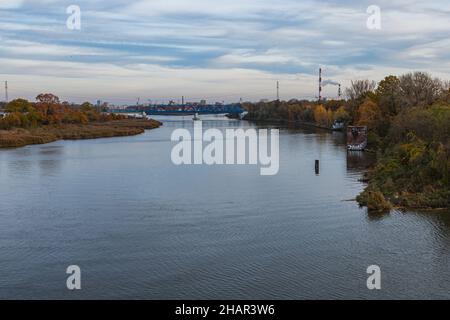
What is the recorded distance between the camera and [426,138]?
16.3m

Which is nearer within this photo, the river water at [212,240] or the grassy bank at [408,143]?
the river water at [212,240]

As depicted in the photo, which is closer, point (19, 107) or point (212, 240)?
point (212, 240)

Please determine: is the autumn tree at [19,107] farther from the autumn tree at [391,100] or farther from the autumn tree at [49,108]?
the autumn tree at [391,100]

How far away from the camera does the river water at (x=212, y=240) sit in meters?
6.95

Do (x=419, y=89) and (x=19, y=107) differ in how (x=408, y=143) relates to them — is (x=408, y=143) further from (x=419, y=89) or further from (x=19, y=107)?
(x=19, y=107)

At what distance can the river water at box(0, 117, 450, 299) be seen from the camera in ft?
22.8

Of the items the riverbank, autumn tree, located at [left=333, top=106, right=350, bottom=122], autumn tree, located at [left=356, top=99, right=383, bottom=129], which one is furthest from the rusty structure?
the riverbank

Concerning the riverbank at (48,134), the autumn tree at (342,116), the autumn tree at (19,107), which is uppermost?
the autumn tree at (19,107)

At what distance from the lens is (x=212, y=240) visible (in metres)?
8.81

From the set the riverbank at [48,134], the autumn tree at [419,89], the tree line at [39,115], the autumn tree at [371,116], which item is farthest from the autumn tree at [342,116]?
the tree line at [39,115]

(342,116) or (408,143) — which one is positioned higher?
(342,116)

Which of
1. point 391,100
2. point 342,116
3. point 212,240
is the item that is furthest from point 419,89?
point 212,240

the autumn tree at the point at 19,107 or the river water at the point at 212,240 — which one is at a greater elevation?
the autumn tree at the point at 19,107

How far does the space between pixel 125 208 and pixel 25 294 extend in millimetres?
4381
